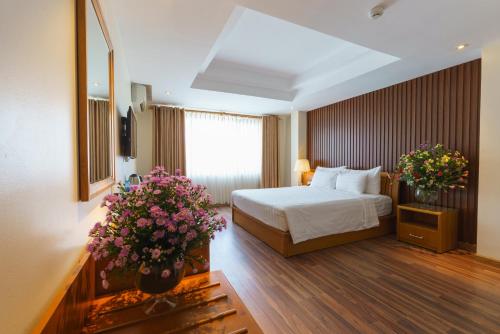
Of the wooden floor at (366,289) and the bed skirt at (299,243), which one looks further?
the bed skirt at (299,243)

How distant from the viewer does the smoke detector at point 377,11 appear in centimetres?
176

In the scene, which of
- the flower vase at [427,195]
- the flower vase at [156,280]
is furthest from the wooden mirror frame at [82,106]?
the flower vase at [427,195]

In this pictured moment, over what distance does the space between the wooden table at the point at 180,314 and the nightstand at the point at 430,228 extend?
9.57 ft

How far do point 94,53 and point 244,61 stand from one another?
2.85 m

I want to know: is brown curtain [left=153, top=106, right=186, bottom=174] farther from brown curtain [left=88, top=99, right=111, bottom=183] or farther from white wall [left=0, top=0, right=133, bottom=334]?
white wall [left=0, top=0, right=133, bottom=334]

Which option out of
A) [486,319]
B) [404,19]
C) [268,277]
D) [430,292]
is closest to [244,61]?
[404,19]

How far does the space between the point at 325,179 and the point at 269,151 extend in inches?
76.4

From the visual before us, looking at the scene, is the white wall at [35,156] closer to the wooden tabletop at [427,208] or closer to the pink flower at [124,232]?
the pink flower at [124,232]

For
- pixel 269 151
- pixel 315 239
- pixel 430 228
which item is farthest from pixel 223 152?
pixel 430 228

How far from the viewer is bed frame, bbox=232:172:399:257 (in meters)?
2.72

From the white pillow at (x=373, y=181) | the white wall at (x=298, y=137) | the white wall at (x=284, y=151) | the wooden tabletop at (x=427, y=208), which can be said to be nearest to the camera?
the wooden tabletop at (x=427, y=208)

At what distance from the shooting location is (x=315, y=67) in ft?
12.6

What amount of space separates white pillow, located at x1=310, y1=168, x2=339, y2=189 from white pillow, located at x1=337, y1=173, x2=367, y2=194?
0.60ft

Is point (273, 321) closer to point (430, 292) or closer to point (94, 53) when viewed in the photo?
point (430, 292)
